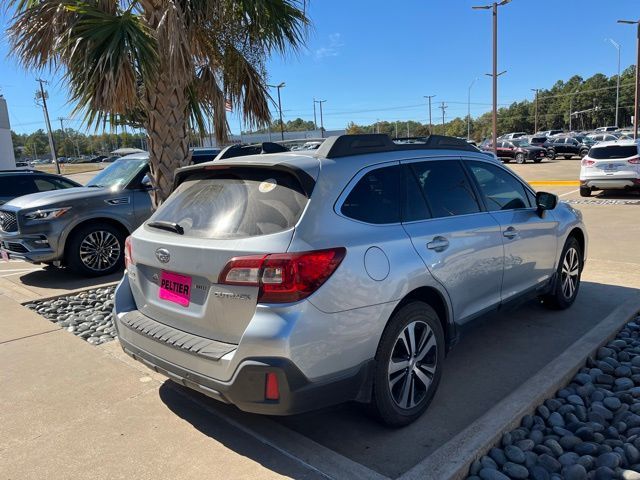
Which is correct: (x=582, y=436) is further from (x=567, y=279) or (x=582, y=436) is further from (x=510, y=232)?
(x=567, y=279)

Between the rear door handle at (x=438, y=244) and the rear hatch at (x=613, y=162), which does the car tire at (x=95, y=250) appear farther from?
the rear hatch at (x=613, y=162)

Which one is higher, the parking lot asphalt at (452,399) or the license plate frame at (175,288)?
the license plate frame at (175,288)

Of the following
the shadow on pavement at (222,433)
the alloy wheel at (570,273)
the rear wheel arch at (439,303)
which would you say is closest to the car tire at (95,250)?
the shadow on pavement at (222,433)

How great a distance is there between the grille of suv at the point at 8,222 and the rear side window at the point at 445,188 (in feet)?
20.0

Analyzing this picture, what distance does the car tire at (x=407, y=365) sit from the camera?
2938 mm

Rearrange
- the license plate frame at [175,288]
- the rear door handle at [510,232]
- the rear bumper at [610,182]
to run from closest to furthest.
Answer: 1. the license plate frame at [175,288]
2. the rear door handle at [510,232]
3. the rear bumper at [610,182]

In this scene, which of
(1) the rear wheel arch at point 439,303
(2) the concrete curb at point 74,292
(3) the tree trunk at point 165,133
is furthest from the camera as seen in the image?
(2) the concrete curb at point 74,292

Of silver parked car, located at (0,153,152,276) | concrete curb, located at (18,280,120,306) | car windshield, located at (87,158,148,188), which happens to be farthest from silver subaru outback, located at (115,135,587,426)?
car windshield, located at (87,158,148,188)

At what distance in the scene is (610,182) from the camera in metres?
14.5

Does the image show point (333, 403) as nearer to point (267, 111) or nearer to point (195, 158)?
point (267, 111)

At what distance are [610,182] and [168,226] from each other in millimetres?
14699

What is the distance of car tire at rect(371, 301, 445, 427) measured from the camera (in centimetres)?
294

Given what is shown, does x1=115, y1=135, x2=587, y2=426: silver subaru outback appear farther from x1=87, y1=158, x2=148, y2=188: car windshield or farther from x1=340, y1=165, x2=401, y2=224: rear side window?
x1=87, y1=158, x2=148, y2=188: car windshield

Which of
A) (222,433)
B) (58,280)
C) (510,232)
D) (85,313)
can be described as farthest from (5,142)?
(510,232)
